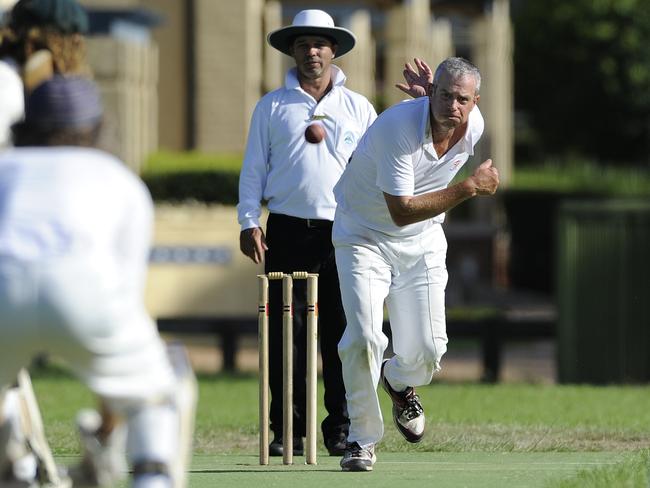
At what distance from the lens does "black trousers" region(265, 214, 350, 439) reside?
28.8 feet

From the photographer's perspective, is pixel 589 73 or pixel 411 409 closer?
pixel 411 409

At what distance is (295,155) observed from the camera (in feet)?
28.7

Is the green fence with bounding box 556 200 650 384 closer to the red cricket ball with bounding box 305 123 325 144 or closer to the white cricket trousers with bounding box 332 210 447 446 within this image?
the red cricket ball with bounding box 305 123 325 144

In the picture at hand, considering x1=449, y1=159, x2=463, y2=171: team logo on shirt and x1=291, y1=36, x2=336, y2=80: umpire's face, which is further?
x1=291, y1=36, x2=336, y2=80: umpire's face

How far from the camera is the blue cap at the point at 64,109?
17.0 feet

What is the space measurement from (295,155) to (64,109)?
3.61 meters

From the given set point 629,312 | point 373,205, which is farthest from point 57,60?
point 629,312

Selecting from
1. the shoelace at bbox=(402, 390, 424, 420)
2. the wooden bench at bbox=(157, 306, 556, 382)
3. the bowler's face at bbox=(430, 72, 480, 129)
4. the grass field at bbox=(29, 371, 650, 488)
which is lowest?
the wooden bench at bbox=(157, 306, 556, 382)

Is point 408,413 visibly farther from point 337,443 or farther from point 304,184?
point 304,184

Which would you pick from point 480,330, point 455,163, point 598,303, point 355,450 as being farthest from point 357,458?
point 480,330

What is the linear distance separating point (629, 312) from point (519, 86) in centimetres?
3123

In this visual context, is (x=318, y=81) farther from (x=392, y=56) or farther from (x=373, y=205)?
(x=392, y=56)

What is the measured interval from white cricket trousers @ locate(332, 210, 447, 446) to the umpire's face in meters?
0.93

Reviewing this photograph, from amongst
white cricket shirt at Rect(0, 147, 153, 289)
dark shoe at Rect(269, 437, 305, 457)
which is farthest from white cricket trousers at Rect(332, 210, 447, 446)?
Answer: white cricket shirt at Rect(0, 147, 153, 289)
